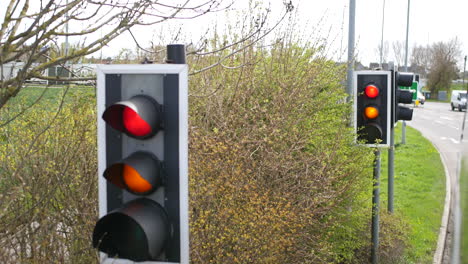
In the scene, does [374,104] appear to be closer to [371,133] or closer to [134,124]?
[371,133]

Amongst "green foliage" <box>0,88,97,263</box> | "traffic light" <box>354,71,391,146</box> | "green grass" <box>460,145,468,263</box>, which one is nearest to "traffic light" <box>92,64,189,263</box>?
"green foliage" <box>0,88,97,263</box>

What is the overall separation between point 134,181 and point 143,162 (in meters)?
0.09

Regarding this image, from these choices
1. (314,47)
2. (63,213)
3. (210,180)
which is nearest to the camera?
(63,213)

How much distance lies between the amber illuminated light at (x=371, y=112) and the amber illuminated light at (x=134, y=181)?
5.98m

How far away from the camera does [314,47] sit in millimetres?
9586

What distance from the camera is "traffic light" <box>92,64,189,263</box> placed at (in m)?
2.72

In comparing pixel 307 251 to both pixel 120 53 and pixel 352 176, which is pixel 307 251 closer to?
pixel 352 176

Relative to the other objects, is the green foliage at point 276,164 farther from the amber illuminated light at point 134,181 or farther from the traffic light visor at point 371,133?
the amber illuminated light at point 134,181

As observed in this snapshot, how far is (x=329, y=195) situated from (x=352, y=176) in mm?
1316

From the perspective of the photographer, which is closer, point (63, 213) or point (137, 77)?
point (137, 77)

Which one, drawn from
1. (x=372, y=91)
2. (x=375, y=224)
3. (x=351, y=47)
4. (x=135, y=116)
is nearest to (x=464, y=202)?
(x=135, y=116)

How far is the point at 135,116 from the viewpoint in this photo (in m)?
2.67

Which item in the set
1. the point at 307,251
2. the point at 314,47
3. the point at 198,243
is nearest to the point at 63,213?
the point at 198,243

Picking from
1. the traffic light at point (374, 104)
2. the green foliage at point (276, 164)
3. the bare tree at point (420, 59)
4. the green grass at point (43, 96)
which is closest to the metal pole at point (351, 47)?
the green foliage at point (276, 164)
